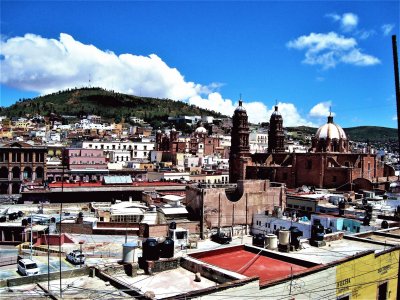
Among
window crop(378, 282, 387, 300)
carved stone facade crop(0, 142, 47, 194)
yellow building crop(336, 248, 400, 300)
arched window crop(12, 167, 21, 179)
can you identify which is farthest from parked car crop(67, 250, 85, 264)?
arched window crop(12, 167, 21, 179)

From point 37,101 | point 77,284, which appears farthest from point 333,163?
point 37,101

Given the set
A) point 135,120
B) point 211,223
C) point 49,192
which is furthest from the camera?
point 135,120

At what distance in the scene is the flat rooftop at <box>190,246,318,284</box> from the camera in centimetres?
1391

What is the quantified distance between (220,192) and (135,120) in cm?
13499

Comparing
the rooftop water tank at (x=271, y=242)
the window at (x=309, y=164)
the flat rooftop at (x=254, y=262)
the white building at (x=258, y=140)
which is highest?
the white building at (x=258, y=140)

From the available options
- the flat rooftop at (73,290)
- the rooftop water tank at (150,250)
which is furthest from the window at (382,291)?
the flat rooftop at (73,290)

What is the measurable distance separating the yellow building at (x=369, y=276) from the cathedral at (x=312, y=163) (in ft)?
112

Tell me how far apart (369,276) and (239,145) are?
146ft

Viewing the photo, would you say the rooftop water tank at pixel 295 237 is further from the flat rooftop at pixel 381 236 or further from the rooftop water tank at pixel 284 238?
the flat rooftop at pixel 381 236

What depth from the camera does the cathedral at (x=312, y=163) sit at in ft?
173

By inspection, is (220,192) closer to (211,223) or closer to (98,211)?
(211,223)

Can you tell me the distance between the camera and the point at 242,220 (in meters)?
37.1

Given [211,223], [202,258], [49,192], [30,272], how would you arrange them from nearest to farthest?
1. [202,258]
2. [30,272]
3. [211,223]
4. [49,192]

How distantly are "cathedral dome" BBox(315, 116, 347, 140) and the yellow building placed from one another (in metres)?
42.9
